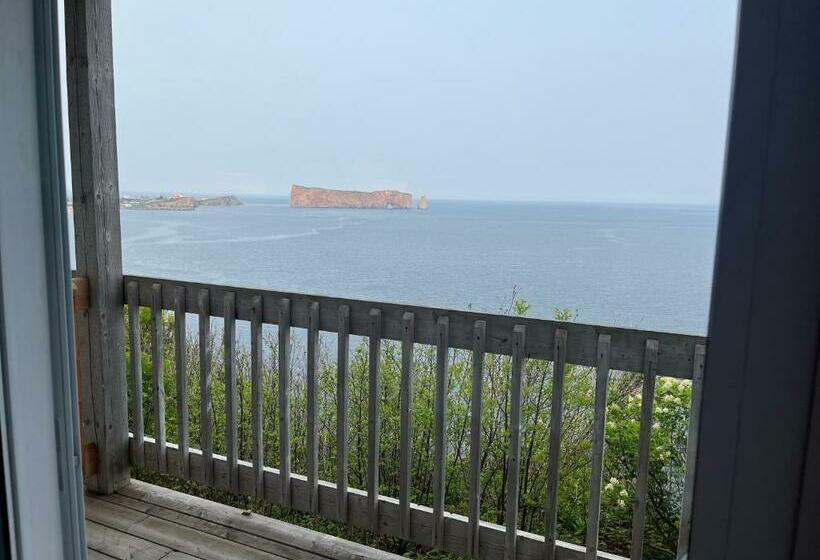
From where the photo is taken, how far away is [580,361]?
2.02m

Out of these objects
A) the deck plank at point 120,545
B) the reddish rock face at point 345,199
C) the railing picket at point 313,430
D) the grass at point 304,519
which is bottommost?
the grass at point 304,519

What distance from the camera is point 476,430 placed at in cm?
219

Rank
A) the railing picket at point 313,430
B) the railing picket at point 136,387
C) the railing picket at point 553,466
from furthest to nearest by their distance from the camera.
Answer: the railing picket at point 136,387, the railing picket at point 313,430, the railing picket at point 553,466

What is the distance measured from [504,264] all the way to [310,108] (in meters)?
5.57

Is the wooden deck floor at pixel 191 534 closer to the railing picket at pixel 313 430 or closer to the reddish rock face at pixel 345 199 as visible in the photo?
the railing picket at pixel 313 430

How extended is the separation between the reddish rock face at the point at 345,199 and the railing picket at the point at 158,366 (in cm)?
733

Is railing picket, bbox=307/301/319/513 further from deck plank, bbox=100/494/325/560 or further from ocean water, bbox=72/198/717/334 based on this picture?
ocean water, bbox=72/198/717/334

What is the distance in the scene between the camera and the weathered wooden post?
2490mm

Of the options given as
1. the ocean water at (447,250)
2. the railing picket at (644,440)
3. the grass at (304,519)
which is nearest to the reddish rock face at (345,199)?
the ocean water at (447,250)

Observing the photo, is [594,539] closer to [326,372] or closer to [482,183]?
[326,372]

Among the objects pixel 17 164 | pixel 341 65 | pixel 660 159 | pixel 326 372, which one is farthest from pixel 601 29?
pixel 17 164

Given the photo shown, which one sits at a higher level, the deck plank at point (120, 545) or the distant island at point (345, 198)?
the distant island at point (345, 198)

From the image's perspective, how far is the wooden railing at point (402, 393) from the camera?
1.98 metres

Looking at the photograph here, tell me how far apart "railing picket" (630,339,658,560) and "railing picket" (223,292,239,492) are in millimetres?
1592
